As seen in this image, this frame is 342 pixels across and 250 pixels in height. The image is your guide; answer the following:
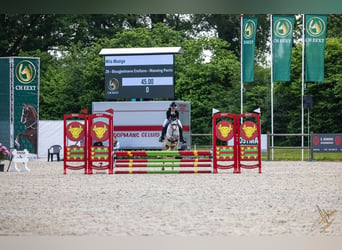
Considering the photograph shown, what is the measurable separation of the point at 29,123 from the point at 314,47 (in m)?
7.16

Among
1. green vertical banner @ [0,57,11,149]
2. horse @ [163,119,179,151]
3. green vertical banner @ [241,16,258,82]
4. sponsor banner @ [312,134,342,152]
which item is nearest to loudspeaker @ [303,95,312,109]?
sponsor banner @ [312,134,342,152]

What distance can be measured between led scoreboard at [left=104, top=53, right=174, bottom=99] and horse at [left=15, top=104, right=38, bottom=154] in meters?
1.93

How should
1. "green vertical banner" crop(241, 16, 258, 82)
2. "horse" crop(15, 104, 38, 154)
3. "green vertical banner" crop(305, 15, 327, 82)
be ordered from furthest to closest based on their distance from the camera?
"green vertical banner" crop(241, 16, 258, 82), "green vertical banner" crop(305, 15, 327, 82), "horse" crop(15, 104, 38, 154)

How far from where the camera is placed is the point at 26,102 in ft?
63.0

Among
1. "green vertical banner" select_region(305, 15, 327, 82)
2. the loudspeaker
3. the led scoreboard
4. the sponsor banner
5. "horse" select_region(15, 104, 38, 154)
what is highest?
"green vertical banner" select_region(305, 15, 327, 82)

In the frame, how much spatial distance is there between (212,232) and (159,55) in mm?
12467

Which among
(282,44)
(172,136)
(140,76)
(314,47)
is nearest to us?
(172,136)

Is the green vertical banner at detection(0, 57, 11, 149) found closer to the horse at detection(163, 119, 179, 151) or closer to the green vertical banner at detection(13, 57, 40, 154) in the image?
the green vertical banner at detection(13, 57, 40, 154)

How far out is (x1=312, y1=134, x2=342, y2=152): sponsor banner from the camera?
1903 centimetres

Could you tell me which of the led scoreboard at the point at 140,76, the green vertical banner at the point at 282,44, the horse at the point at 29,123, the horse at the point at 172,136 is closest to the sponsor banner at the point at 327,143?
the green vertical banner at the point at 282,44

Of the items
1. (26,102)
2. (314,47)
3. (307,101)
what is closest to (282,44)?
(314,47)

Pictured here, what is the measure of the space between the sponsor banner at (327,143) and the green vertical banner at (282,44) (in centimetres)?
168

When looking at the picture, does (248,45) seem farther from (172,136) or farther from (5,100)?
(5,100)
